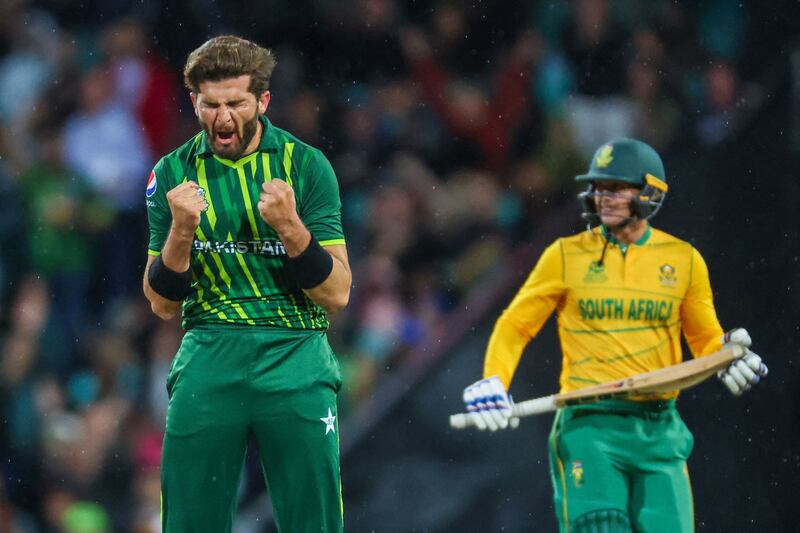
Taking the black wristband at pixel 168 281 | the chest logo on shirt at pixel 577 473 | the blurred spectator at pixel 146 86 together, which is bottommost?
the chest logo on shirt at pixel 577 473

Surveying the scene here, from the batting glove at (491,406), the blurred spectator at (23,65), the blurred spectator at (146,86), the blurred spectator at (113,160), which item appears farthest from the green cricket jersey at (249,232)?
the blurred spectator at (23,65)

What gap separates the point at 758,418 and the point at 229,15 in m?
4.06

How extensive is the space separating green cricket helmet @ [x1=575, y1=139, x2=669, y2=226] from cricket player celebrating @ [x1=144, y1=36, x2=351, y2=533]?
1473mm

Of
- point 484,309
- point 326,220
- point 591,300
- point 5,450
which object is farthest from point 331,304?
point 5,450

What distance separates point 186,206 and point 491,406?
1.69 metres

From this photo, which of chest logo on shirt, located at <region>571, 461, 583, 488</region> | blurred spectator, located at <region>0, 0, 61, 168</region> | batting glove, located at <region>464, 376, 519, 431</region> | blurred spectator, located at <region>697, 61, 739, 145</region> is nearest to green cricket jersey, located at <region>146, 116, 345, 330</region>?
batting glove, located at <region>464, 376, 519, 431</region>

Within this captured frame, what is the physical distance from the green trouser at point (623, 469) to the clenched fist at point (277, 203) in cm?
173

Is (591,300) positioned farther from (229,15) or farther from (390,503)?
(229,15)

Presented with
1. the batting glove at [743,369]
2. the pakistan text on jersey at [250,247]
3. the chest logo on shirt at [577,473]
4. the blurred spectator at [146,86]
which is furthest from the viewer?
the blurred spectator at [146,86]

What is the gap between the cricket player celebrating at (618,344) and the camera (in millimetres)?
5168

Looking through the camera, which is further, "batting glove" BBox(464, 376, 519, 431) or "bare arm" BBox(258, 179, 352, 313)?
"batting glove" BBox(464, 376, 519, 431)

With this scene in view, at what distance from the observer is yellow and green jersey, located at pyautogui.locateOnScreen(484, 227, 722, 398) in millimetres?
5355

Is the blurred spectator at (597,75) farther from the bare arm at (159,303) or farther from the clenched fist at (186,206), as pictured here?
the clenched fist at (186,206)

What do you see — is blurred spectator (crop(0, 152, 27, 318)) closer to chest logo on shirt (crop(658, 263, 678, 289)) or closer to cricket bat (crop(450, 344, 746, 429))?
cricket bat (crop(450, 344, 746, 429))
